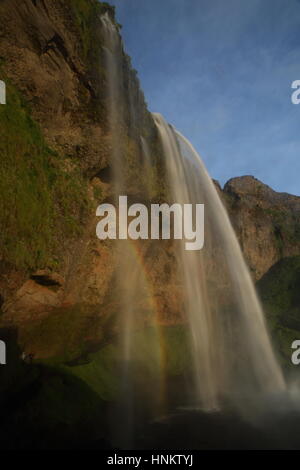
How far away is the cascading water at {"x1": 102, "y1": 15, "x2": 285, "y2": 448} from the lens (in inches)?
659

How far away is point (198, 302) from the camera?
78.1 feet

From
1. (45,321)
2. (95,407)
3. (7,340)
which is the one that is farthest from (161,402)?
(7,340)

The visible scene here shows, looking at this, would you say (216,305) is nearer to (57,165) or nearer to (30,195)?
(57,165)

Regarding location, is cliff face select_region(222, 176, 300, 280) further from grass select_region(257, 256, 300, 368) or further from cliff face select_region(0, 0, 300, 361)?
cliff face select_region(0, 0, 300, 361)

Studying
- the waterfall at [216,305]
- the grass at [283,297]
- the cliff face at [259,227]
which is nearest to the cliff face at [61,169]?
the waterfall at [216,305]

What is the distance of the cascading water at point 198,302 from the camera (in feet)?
54.9

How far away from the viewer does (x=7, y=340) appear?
1252 centimetres

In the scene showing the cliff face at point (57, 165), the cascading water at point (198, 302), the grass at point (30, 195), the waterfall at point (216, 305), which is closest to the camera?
the grass at point (30, 195)

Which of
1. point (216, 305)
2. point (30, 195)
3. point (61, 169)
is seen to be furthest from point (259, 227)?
point (30, 195)

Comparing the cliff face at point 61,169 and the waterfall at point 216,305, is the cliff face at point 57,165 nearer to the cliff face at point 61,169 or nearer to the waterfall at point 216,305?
the cliff face at point 61,169

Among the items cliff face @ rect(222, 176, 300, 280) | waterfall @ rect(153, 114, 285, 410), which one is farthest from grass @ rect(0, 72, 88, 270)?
cliff face @ rect(222, 176, 300, 280)

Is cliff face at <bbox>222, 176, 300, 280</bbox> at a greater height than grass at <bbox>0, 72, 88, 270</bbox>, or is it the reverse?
cliff face at <bbox>222, 176, 300, 280</bbox>

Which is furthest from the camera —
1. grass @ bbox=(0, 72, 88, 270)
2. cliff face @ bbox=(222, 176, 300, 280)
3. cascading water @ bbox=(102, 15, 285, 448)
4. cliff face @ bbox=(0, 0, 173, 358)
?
cliff face @ bbox=(222, 176, 300, 280)

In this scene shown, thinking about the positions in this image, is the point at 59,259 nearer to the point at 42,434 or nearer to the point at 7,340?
the point at 7,340
